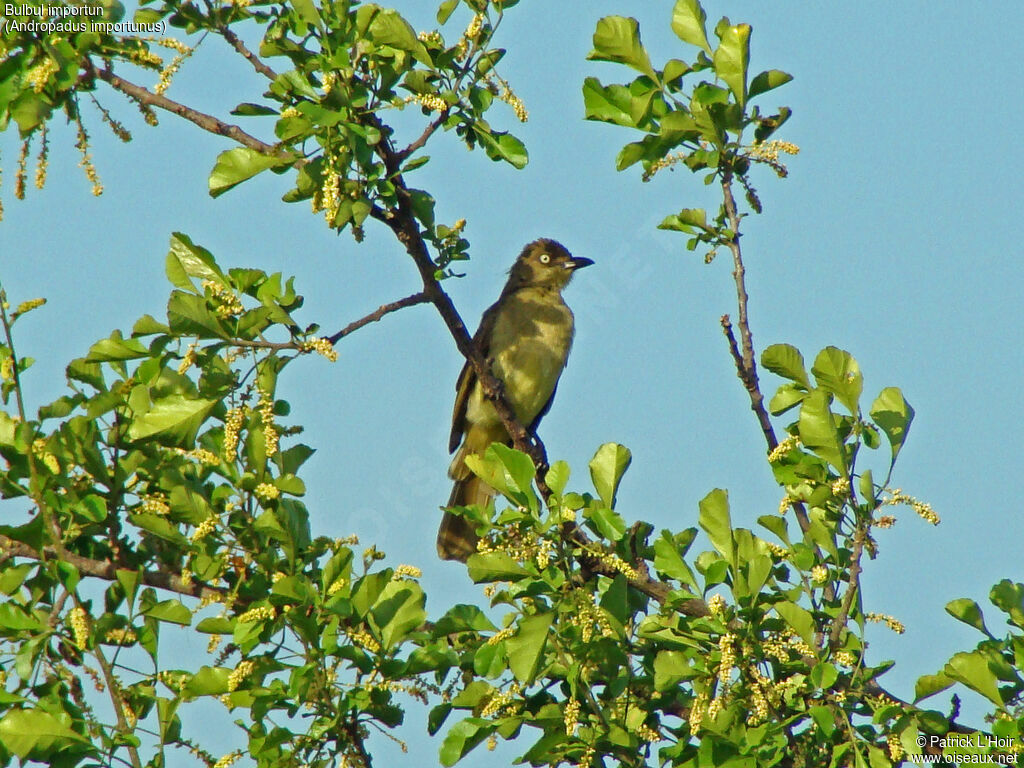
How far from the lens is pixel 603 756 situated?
139 inches

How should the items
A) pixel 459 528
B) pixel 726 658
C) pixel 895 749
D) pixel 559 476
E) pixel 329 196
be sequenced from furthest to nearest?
pixel 459 528 < pixel 559 476 < pixel 329 196 < pixel 895 749 < pixel 726 658

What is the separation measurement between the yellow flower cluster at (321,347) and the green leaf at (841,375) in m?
1.37

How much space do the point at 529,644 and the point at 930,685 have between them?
1.15 meters

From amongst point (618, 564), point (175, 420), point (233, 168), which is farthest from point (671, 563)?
point (233, 168)

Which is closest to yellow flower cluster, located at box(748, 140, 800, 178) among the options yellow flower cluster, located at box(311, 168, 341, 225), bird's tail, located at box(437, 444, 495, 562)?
yellow flower cluster, located at box(311, 168, 341, 225)

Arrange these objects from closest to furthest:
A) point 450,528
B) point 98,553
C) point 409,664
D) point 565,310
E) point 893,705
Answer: point 893,705, point 409,664, point 98,553, point 450,528, point 565,310

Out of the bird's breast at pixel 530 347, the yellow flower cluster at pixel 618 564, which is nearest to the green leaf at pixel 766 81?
the yellow flower cluster at pixel 618 564

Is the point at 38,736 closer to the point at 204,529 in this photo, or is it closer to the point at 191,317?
the point at 204,529

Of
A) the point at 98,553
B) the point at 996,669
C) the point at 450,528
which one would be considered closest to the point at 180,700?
the point at 98,553

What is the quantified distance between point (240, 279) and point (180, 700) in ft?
3.88

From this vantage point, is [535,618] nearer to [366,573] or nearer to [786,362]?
[366,573]

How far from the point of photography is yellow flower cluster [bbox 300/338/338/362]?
136 inches

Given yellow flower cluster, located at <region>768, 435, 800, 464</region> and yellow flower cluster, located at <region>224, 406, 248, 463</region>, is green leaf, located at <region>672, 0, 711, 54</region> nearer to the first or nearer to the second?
yellow flower cluster, located at <region>768, 435, 800, 464</region>

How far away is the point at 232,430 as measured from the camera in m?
3.48
